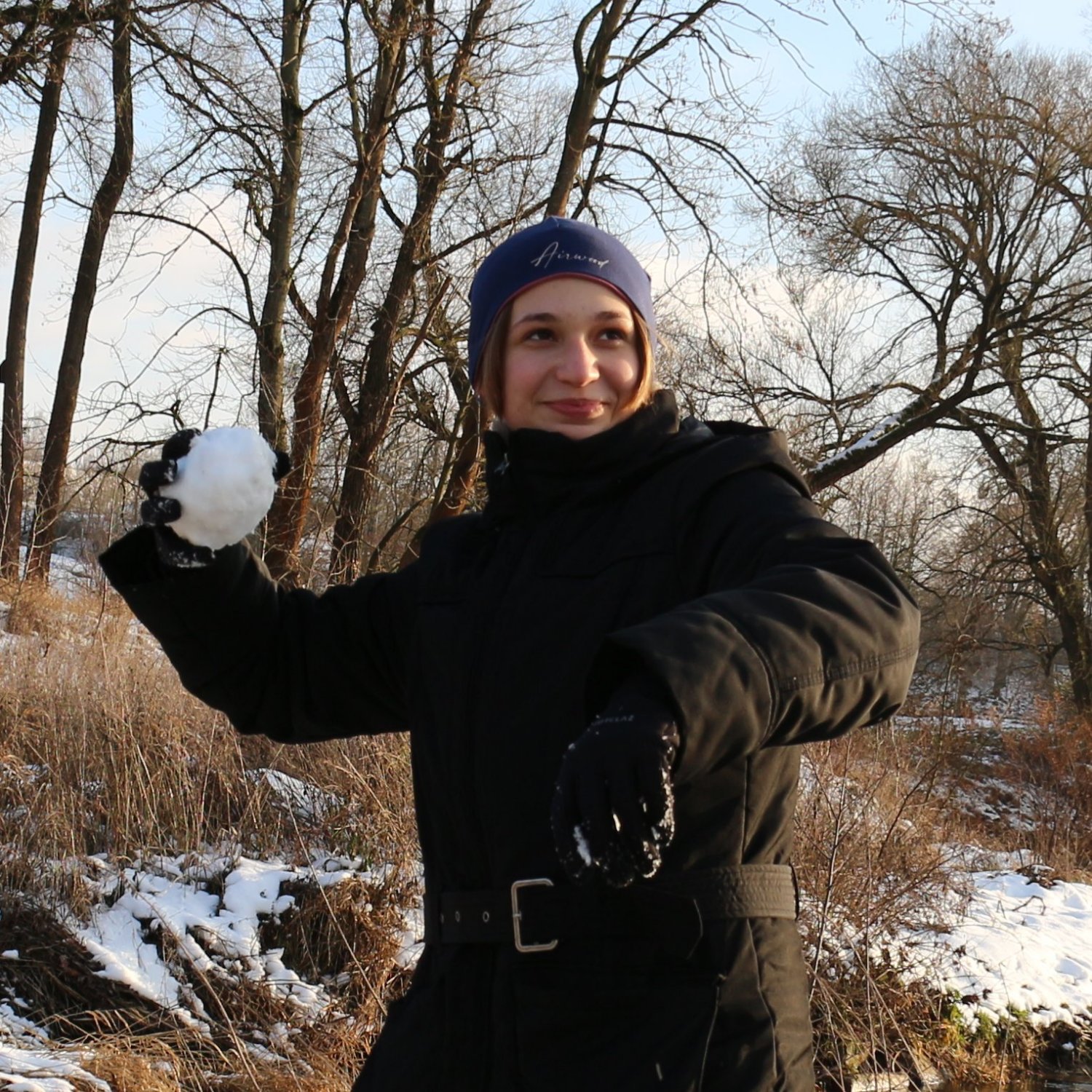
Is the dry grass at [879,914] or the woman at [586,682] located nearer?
the woman at [586,682]

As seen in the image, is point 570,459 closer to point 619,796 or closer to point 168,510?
point 168,510

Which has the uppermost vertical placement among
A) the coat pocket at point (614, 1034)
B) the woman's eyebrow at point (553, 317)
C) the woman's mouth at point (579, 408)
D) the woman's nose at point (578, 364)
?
the woman's eyebrow at point (553, 317)

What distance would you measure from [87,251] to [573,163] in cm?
700

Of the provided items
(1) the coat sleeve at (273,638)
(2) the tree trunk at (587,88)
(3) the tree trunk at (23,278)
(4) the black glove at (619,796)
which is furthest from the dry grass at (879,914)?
(3) the tree trunk at (23,278)

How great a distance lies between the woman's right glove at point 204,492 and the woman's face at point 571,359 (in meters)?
0.38

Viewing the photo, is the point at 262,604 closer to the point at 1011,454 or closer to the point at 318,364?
the point at 318,364

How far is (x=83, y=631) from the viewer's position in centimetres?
748

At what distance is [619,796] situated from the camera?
1.07m

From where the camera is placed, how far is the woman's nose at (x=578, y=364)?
1.72 m

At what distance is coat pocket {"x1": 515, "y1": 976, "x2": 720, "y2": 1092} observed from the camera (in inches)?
52.9

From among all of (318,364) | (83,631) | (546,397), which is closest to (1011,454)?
(318,364)

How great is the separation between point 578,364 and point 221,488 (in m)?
0.51

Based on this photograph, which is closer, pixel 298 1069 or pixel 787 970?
pixel 787 970

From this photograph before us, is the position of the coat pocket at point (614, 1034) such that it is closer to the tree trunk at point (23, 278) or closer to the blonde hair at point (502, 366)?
the blonde hair at point (502, 366)
